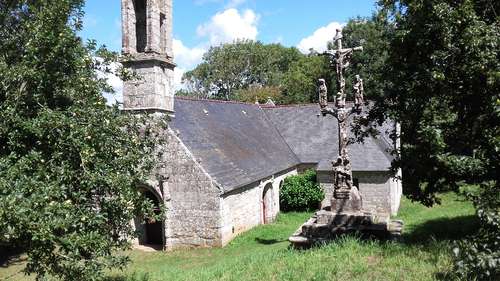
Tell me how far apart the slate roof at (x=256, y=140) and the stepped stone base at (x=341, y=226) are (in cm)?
518

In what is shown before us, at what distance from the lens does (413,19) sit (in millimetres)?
8875

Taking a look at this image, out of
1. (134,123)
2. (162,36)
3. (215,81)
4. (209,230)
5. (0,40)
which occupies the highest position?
(215,81)

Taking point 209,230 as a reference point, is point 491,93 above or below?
above

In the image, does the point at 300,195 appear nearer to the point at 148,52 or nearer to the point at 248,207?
the point at 248,207

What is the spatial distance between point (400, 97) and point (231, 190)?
27.0 ft

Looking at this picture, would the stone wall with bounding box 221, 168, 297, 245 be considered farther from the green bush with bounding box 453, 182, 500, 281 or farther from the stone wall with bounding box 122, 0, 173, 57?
the green bush with bounding box 453, 182, 500, 281

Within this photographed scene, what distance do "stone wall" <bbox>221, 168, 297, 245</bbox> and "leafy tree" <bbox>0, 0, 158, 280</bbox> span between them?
847 cm

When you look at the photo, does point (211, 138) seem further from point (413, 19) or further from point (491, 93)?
point (491, 93)

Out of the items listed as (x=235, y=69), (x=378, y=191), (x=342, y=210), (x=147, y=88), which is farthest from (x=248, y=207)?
(x=235, y=69)

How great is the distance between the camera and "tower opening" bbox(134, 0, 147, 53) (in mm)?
16734

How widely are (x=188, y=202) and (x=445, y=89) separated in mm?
10565

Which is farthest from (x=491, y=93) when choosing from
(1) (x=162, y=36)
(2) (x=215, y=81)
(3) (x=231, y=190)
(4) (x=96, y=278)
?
(2) (x=215, y=81)

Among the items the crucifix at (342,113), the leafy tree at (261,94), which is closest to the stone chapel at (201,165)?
the crucifix at (342,113)

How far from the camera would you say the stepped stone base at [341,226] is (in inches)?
414
